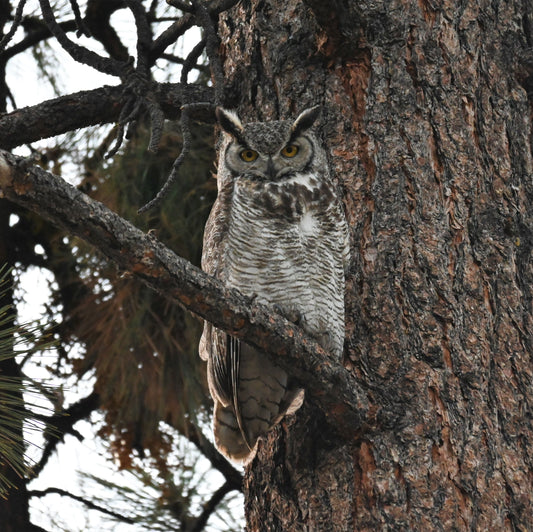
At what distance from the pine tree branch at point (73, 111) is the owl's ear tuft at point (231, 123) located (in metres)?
0.12

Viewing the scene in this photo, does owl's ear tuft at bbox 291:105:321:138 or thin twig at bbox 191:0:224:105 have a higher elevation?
thin twig at bbox 191:0:224:105

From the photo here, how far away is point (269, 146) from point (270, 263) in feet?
1.02

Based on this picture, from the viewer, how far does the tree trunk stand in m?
1.58

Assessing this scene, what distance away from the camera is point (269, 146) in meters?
1.98

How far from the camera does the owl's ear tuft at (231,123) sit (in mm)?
1885

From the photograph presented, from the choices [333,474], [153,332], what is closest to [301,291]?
[333,474]

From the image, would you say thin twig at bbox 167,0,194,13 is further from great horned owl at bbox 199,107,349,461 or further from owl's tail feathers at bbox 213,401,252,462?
owl's tail feathers at bbox 213,401,252,462

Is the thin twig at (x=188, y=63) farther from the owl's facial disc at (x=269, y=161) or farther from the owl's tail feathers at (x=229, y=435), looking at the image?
the owl's tail feathers at (x=229, y=435)

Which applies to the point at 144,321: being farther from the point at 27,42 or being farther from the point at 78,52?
the point at 27,42

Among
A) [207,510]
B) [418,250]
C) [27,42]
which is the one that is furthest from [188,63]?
[207,510]

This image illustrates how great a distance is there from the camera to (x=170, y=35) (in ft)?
6.43

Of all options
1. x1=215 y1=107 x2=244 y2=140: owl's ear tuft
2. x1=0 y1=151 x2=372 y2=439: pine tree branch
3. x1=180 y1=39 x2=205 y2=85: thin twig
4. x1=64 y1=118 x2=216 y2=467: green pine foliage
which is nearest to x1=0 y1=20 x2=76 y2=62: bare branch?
x1=64 y1=118 x2=216 y2=467: green pine foliage

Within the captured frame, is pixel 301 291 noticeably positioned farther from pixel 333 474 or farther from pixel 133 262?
pixel 133 262

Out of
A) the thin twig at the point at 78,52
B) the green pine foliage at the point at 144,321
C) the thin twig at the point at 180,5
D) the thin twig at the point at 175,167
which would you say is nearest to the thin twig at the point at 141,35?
the thin twig at the point at 78,52
